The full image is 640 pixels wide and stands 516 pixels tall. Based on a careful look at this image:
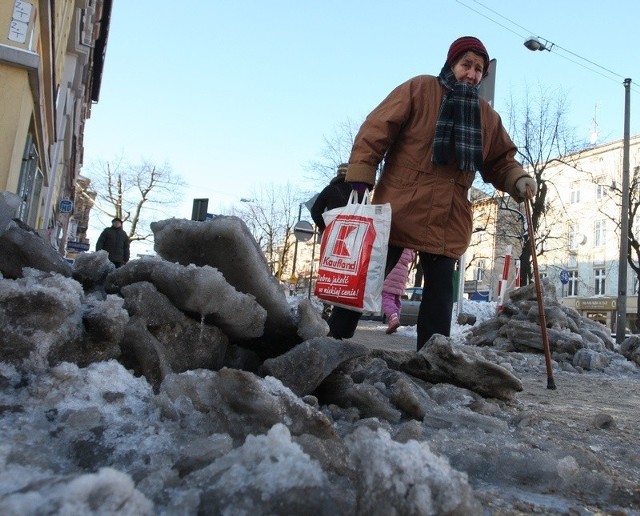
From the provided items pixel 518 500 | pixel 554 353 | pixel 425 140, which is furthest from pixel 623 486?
pixel 554 353

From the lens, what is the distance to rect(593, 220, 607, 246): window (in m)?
46.4

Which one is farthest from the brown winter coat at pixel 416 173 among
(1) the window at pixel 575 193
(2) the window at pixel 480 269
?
(2) the window at pixel 480 269

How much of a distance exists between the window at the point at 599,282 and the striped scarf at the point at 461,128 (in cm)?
4778

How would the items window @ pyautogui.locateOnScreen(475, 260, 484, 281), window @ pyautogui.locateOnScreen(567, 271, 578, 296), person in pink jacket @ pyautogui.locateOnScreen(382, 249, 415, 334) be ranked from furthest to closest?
window @ pyautogui.locateOnScreen(475, 260, 484, 281), window @ pyautogui.locateOnScreen(567, 271, 578, 296), person in pink jacket @ pyautogui.locateOnScreen(382, 249, 415, 334)

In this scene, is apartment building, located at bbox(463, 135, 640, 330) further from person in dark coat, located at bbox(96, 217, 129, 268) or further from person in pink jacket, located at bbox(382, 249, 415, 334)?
person in pink jacket, located at bbox(382, 249, 415, 334)

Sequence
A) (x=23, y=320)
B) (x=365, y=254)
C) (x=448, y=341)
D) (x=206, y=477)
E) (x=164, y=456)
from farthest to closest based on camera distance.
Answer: (x=365, y=254)
(x=448, y=341)
(x=23, y=320)
(x=164, y=456)
(x=206, y=477)

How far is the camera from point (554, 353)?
6.09 metres

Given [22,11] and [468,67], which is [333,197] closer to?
[468,67]

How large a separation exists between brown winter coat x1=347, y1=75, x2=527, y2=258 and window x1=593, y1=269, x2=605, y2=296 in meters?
47.8

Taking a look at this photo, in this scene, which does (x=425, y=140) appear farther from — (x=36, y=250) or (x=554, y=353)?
(x=554, y=353)

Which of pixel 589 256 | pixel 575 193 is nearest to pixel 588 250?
pixel 589 256

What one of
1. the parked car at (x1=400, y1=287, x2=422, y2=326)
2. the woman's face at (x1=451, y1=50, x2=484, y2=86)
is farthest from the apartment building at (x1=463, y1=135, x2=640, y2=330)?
the woman's face at (x1=451, y1=50, x2=484, y2=86)

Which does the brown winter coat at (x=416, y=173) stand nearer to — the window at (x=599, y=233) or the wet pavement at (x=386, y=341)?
the wet pavement at (x=386, y=341)

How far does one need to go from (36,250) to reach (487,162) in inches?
108
